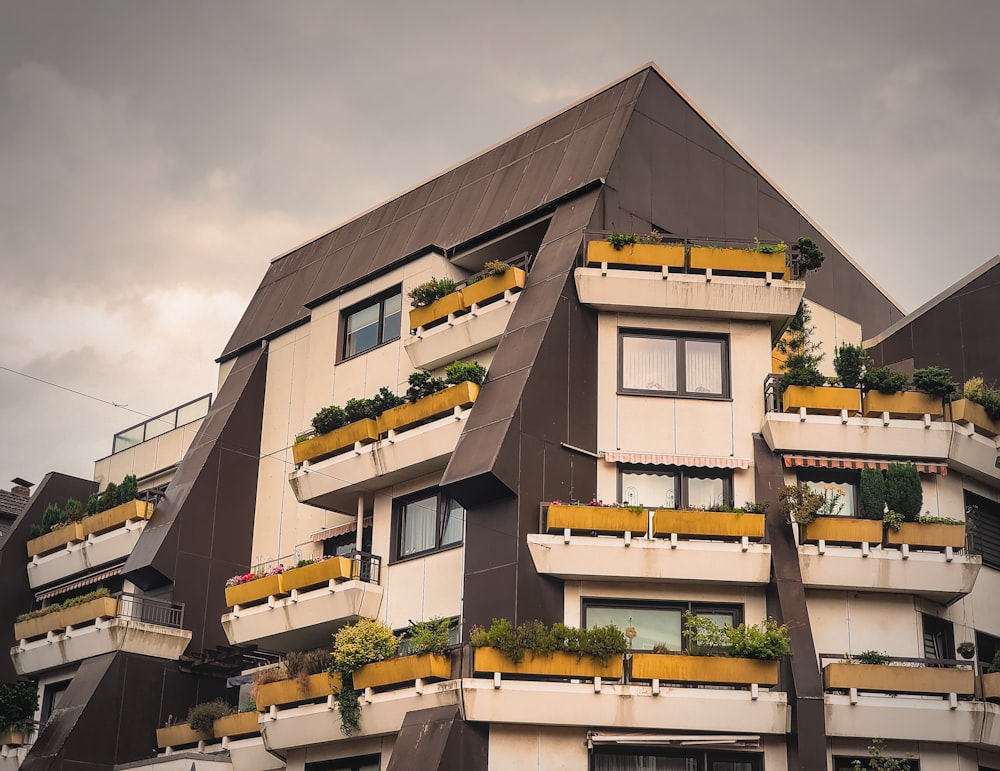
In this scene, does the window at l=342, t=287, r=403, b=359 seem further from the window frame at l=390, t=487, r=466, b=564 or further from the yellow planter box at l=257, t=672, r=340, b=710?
the yellow planter box at l=257, t=672, r=340, b=710

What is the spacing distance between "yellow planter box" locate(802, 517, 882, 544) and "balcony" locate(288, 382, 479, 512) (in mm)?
9295

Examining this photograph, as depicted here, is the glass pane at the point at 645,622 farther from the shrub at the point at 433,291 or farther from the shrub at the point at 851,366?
the shrub at the point at 433,291

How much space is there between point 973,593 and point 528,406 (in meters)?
12.7

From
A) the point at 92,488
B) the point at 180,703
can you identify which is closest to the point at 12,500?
the point at 92,488

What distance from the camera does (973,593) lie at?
1444 inches

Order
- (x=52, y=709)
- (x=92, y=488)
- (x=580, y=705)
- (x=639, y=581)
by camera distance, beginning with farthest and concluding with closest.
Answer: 1. (x=92, y=488)
2. (x=52, y=709)
3. (x=639, y=581)
4. (x=580, y=705)

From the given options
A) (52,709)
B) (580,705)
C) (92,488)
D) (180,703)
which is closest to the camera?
(580,705)

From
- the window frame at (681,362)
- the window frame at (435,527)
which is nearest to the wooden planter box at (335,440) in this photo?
the window frame at (435,527)

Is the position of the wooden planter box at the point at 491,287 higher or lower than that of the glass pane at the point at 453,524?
higher

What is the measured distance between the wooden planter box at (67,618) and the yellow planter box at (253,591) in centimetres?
483

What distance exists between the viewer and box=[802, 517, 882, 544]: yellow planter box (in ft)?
114

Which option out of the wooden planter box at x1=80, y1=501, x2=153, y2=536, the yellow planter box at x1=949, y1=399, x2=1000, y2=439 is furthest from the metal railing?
the yellow planter box at x1=949, y1=399, x2=1000, y2=439

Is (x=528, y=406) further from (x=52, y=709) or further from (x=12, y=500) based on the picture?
(x=12, y=500)

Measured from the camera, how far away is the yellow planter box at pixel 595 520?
34031 millimetres
